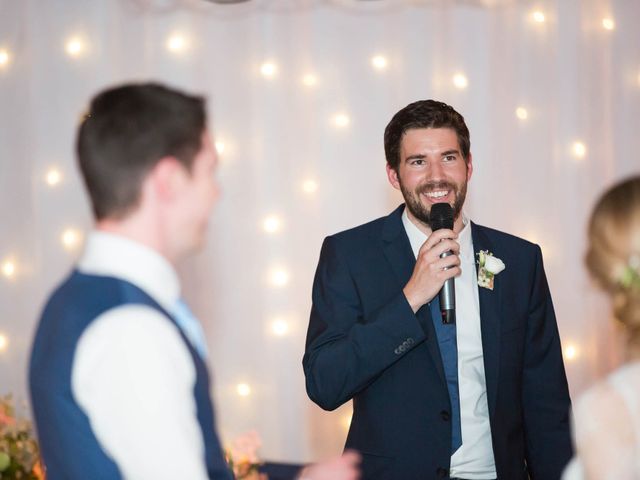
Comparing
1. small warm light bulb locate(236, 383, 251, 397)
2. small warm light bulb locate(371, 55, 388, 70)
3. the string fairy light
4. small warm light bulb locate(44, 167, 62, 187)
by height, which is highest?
the string fairy light

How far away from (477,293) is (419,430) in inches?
17.9

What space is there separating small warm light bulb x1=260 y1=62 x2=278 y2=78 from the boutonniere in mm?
1846

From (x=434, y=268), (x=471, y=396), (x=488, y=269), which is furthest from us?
(x=488, y=269)

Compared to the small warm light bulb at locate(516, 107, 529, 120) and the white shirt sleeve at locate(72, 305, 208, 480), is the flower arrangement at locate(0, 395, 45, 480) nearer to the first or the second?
the white shirt sleeve at locate(72, 305, 208, 480)

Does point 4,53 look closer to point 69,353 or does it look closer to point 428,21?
point 428,21

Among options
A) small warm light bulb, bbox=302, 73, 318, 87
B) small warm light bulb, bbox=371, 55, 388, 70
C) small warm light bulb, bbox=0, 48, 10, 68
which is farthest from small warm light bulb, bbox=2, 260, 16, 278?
small warm light bulb, bbox=371, 55, 388, 70

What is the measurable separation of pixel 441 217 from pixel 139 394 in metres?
1.44

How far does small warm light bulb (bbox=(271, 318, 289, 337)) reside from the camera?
4.16 meters

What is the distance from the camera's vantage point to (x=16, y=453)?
3078 mm

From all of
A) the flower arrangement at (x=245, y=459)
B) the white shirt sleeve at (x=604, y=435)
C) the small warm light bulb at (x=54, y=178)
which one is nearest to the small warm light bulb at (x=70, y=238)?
the small warm light bulb at (x=54, y=178)

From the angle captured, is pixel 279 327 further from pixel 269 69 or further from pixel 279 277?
pixel 269 69

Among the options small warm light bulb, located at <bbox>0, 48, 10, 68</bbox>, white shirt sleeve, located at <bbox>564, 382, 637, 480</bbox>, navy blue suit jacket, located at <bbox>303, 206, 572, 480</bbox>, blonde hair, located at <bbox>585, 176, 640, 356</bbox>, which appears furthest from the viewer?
small warm light bulb, located at <bbox>0, 48, 10, 68</bbox>

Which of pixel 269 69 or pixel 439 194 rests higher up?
pixel 269 69

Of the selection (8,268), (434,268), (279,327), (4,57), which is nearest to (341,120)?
(279,327)
